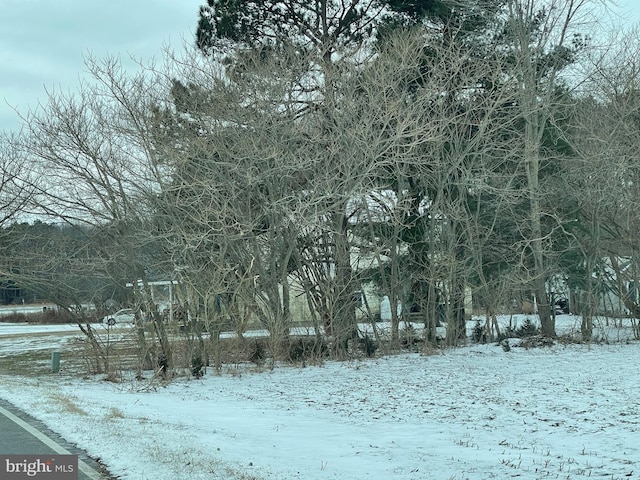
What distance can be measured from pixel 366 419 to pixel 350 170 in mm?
8404

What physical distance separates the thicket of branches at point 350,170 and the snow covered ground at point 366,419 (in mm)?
3012

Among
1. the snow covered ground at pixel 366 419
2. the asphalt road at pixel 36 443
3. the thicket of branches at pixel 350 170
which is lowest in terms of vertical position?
the snow covered ground at pixel 366 419

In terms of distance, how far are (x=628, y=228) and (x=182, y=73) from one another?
1458 cm

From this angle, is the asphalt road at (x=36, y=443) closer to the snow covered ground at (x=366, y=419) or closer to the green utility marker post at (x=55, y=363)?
the snow covered ground at (x=366, y=419)

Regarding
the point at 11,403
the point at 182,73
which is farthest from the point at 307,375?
the point at 182,73

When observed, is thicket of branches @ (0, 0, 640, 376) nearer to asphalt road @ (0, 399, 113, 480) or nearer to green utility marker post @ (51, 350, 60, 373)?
green utility marker post @ (51, 350, 60, 373)

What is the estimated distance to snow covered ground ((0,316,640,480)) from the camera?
7879mm

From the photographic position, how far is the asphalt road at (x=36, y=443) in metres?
7.44

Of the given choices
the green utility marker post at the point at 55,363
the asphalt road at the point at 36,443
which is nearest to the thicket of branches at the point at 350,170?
the green utility marker post at the point at 55,363

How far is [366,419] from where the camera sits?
11.8 meters

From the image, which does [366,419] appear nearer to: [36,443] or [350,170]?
[36,443]

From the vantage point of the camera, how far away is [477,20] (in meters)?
24.9

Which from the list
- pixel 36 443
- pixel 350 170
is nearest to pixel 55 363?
pixel 350 170

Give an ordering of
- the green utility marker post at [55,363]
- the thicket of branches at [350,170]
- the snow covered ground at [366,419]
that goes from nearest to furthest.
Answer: the snow covered ground at [366,419] < the thicket of branches at [350,170] < the green utility marker post at [55,363]
